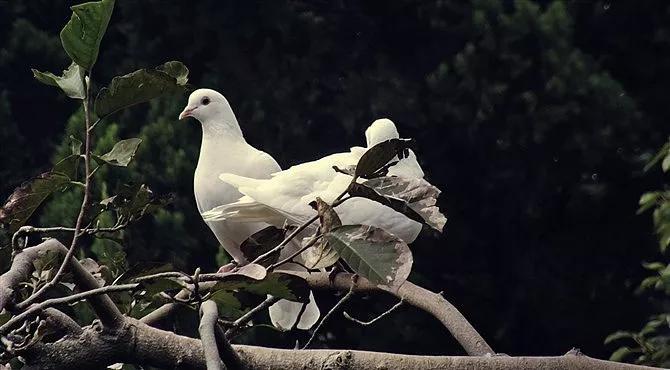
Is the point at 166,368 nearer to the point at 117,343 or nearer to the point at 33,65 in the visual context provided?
the point at 117,343

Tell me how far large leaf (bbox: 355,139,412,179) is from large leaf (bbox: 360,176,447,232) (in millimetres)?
17

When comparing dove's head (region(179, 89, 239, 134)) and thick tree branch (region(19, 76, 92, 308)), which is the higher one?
thick tree branch (region(19, 76, 92, 308))

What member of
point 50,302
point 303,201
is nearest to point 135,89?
point 50,302

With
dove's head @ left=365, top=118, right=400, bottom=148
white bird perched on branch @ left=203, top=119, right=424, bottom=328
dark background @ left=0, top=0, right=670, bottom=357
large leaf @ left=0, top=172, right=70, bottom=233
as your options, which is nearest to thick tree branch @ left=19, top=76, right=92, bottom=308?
large leaf @ left=0, top=172, right=70, bottom=233

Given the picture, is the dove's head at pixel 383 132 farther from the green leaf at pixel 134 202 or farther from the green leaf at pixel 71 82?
the green leaf at pixel 71 82

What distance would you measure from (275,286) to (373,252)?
162 millimetres

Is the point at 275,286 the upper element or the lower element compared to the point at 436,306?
upper

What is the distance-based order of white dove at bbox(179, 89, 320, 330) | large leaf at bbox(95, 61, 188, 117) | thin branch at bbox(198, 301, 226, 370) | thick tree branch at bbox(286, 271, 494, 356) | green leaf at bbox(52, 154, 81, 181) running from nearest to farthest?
thin branch at bbox(198, 301, 226, 370) < large leaf at bbox(95, 61, 188, 117) < green leaf at bbox(52, 154, 81, 181) < thick tree branch at bbox(286, 271, 494, 356) < white dove at bbox(179, 89, 320, 330)

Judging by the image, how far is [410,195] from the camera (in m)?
1.36

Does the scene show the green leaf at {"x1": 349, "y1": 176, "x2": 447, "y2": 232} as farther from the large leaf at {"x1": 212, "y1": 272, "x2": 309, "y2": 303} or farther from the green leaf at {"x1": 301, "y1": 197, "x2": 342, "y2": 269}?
the large leaf at {"x1": 212, "y1": 272, "x2": 309, "y2": 303}

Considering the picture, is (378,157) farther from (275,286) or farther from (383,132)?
(383,132)

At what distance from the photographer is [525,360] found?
4.74ft

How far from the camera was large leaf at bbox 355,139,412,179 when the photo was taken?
1.31 metres

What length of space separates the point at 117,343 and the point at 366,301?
245 inches
